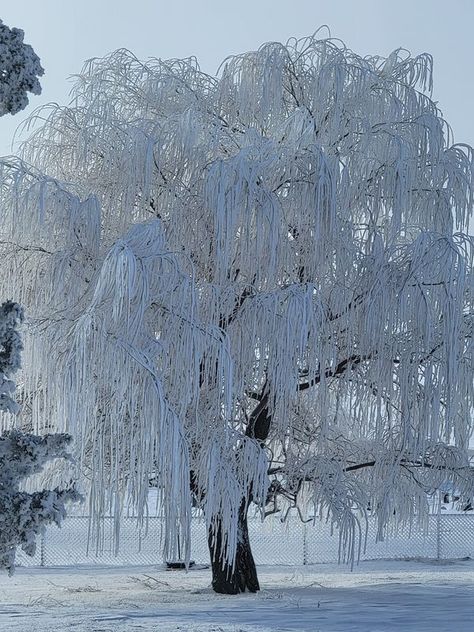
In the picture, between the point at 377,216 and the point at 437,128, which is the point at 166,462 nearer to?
the point at 377,216

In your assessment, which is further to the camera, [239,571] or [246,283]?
[239,571]

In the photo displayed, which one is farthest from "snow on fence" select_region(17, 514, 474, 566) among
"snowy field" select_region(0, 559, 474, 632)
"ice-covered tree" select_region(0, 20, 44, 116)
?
"ice-covered tree" select_region(0, 20, 44, 116)

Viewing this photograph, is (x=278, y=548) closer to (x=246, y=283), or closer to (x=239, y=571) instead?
(x=239, y=571)

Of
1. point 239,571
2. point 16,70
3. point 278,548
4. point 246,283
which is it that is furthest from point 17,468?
point 278,548

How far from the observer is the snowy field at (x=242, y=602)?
848 cm

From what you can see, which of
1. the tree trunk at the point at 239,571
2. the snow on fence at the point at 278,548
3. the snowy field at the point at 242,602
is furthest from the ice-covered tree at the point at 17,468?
the snow on fence at the point at 278,548

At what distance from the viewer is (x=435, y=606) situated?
32.3 feet

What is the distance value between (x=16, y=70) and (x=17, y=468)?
7.27 feet

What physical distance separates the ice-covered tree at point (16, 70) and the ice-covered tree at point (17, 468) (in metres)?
1.16

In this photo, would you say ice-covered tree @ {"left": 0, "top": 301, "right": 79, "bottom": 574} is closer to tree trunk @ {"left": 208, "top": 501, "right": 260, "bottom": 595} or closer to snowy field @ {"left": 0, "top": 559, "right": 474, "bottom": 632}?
snowy field @ {"left": 0, "top": 559, "right": 474, "bottom": 632}

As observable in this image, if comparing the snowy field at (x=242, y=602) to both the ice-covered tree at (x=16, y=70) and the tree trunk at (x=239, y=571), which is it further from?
the ice-covered tree at (x=16, y=70)

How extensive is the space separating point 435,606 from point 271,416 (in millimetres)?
2247

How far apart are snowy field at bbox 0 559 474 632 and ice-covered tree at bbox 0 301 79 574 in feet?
6.71

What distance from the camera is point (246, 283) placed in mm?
10352
